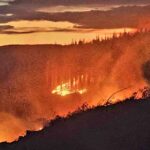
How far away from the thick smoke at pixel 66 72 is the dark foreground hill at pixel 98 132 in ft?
8.63

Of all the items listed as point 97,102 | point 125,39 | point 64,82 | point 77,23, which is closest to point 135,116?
point 97,102

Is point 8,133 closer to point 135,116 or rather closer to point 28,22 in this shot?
point 135,116

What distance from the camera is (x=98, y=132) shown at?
29.3 ft

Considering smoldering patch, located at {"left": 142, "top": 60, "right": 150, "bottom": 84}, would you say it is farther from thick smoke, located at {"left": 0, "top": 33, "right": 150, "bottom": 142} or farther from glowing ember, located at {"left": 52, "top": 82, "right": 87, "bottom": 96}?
glowing ember, located at {"left": 52, "top": 82, "right": 87, "bottom": 96}

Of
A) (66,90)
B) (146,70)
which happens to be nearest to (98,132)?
(66,90)

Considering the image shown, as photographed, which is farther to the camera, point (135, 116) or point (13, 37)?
point (13, 37)

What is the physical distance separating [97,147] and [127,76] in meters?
5.25

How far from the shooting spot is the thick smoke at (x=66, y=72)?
12531 millimetres

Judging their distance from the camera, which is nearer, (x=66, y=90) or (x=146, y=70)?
(x=66, y=90)

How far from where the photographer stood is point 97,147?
861cm

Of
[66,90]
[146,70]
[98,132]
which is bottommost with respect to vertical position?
[66,90]

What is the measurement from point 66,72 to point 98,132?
4801 mm

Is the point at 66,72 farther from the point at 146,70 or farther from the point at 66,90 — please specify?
the point at 146,70

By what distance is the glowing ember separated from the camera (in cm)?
1293
